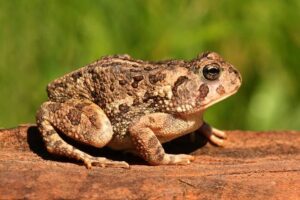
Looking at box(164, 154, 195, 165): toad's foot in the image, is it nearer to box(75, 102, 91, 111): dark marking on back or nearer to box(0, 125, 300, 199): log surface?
box(0, 125, 300, 199): log surface

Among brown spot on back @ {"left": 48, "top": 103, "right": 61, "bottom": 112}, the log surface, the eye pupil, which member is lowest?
the log surface

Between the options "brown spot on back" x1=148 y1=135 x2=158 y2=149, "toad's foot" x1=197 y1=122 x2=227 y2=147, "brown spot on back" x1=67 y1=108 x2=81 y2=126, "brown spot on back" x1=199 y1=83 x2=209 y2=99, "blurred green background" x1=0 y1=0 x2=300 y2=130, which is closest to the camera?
"brown spot on back" x1=148 y1=135 x2=158 y2=149

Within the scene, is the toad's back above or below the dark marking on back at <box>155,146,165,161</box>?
above

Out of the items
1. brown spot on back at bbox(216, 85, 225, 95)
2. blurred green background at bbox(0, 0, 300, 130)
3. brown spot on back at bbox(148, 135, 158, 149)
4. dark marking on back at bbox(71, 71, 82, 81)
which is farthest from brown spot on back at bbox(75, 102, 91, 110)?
blurred green background at bbox(0, 0, 300, 130)

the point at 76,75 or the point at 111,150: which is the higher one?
the point at 76,75

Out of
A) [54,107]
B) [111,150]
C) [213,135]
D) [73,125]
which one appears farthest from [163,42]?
[73,125]

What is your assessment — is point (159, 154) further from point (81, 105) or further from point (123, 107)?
point (81, 105)

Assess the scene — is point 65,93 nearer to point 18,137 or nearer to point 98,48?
point 18,137
